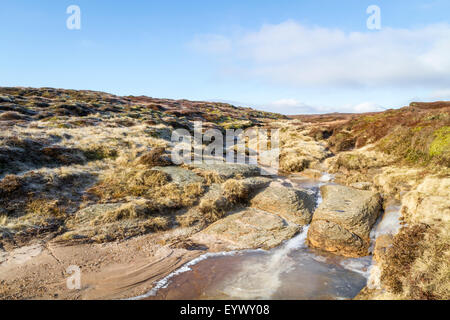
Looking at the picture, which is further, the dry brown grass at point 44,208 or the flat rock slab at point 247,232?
the dry brown grass at point 44,208

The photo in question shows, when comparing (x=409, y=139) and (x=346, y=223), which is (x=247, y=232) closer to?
(x=346, y=223)

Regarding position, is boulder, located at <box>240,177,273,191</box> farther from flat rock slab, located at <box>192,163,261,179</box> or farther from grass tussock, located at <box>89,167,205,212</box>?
grass tussock, located at <box>89,167,205,212</box>

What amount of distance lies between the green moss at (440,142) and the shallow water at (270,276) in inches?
322

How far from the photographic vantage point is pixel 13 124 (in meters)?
24.9

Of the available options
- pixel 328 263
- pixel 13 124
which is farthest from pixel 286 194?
pixel 13 124

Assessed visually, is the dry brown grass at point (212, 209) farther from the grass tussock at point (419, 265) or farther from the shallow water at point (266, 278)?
the grass tussock at point (419, 265)

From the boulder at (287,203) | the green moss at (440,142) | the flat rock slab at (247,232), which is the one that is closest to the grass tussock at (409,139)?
the green moss at (440,142)

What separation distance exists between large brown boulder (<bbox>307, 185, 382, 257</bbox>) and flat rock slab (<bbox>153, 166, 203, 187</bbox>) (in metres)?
7.63

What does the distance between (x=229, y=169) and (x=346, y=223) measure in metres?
8.56

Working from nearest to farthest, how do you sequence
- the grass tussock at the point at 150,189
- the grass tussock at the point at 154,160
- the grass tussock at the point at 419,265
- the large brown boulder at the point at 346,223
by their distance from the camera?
the grass tussock at the point at 419,265, the large brown boulder at the point at 346,223, the grass tussock at the point at 150,189, the grass tussock at the point at 154,160

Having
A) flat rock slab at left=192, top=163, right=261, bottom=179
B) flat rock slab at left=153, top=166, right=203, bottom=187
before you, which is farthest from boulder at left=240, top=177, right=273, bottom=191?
flat rock slab at left=153, top=166, right=203, bottom=187

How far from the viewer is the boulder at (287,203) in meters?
12.9
